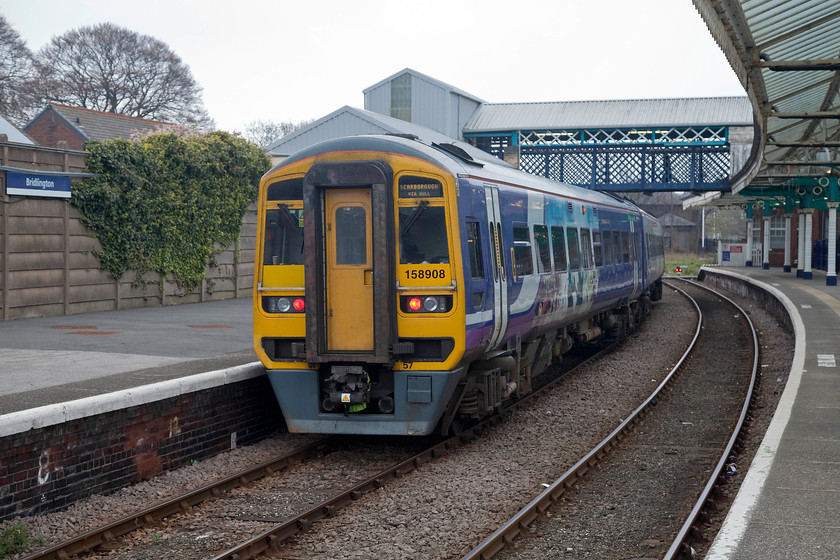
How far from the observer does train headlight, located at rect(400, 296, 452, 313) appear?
8.38 meters

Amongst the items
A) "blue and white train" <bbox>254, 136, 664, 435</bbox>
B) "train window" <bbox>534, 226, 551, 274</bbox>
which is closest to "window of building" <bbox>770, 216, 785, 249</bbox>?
"train window" <bbox>534, 226, 551, 274</bbox>

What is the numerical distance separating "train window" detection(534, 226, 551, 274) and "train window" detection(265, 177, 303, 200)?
3.33m

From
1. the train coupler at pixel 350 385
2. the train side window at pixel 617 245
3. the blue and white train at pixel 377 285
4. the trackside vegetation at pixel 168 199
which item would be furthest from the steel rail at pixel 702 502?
the trackside vegetation at pixel 168 199

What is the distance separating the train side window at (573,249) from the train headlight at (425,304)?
179 inches

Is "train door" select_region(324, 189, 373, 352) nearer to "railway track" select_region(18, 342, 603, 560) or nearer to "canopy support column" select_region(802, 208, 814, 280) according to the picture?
"railway track" select_region(18, 342, 603, 560)

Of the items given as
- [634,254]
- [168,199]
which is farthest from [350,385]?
[168,199]

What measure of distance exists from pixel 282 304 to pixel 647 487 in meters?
3.71

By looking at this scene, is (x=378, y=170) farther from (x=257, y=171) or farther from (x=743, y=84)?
(x=257, y=171)

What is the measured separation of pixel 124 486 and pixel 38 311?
987 cm

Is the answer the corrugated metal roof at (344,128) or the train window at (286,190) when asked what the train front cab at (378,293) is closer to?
the train window at (286,190)

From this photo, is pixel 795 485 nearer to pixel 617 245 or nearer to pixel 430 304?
pixel 430 304

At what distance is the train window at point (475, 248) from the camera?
28.5 ft

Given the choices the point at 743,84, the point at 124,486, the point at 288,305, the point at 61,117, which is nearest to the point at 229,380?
the point at 288,305

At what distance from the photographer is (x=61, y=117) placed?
4166 cm
